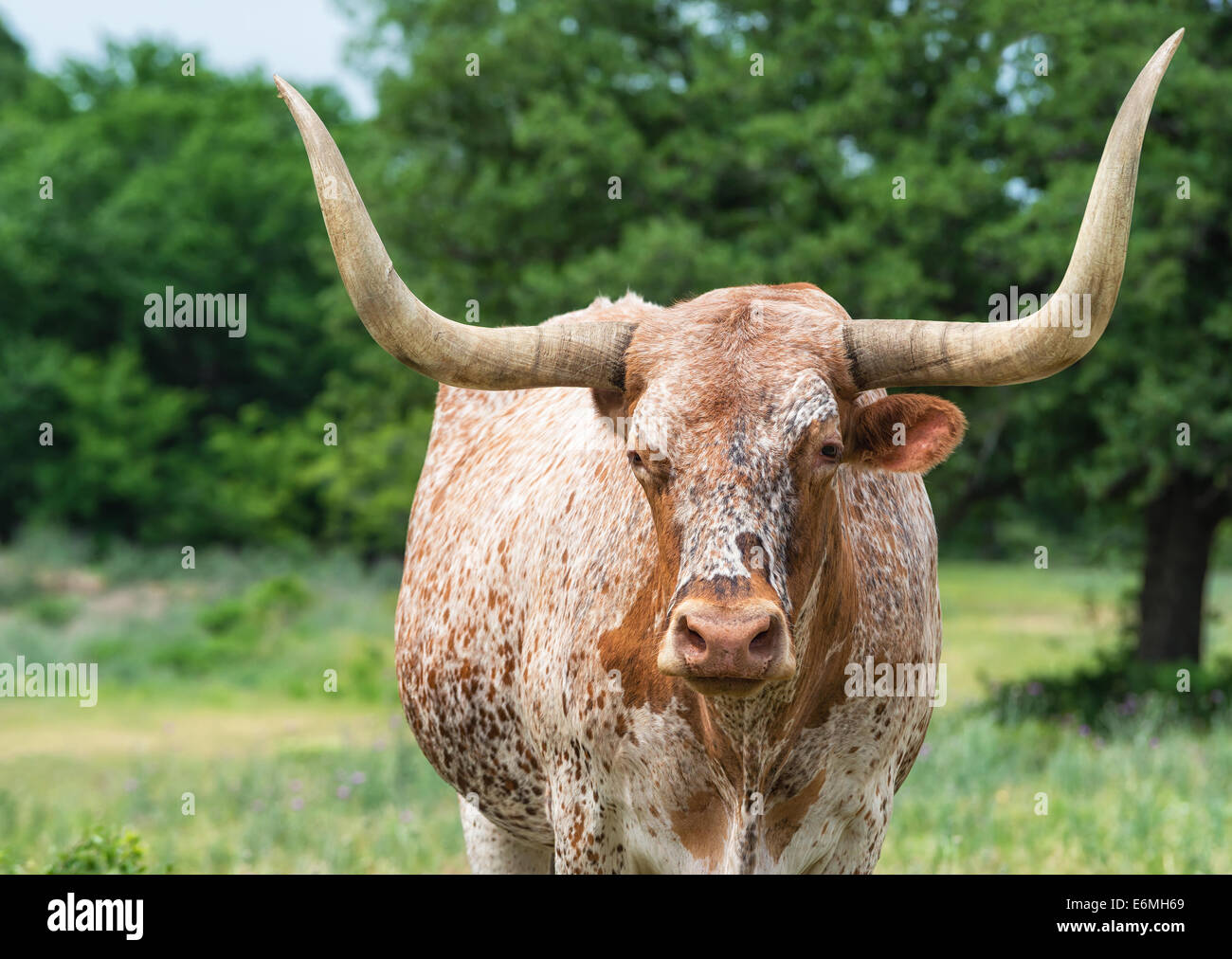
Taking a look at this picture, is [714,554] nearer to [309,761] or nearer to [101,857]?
[101,857]

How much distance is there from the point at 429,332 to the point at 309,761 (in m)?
8.67

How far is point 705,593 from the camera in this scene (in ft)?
9.32

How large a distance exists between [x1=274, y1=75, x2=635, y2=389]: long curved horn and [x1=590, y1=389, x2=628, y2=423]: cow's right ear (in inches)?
2.8

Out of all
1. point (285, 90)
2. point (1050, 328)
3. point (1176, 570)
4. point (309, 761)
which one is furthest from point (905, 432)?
point (1176, 570)

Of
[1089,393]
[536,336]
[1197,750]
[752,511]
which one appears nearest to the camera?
[752,511]

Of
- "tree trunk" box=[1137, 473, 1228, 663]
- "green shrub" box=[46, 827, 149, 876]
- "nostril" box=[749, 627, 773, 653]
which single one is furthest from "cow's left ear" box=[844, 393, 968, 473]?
"tree trunk" box=[1137, 473, 1228, 663]

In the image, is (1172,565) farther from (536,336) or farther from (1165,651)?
(536,336)

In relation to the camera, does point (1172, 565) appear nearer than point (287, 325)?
Yes

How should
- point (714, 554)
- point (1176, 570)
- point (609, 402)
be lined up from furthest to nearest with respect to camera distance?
1. point (1176, 570)
2. point (609, 402)
3. point (714, 554)

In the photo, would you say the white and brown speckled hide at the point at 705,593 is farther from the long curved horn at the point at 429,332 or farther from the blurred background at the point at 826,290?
the blurred background at the point at 826,290

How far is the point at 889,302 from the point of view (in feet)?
33.1

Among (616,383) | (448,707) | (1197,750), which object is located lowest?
(1197,750)

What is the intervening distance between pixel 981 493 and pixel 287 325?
73.9 ft
